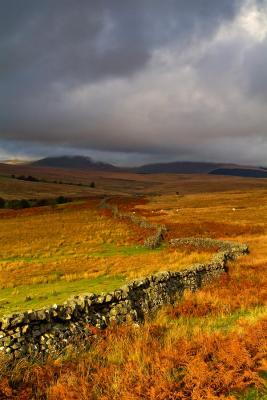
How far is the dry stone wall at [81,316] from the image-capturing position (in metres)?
11.2

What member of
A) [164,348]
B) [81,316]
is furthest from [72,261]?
[164,348]

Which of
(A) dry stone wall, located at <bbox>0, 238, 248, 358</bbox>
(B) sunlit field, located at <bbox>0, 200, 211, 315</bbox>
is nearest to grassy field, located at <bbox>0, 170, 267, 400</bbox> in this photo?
(B) sunlit field, located at <bbox>0, 200, 211, 315</bbox>

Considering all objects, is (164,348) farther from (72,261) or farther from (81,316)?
(72,261)

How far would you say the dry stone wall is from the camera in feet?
36.8

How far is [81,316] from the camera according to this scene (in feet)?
43.1

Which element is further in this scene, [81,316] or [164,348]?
[81,316]

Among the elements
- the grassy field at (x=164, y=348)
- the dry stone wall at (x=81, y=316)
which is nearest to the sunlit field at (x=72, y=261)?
the grassy field at (x=164, y=348)

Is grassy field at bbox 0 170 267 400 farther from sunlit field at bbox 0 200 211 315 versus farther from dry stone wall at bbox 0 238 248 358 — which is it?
dry stone wall at bbox 0 238 248 358

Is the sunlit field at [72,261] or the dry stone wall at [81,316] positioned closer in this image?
the dry stone wall at [81,316]

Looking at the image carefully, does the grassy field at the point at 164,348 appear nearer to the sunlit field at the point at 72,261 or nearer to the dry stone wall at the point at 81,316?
the sunlit field at the point at 72,261

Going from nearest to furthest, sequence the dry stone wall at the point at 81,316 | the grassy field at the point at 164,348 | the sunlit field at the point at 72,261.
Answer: the grassy field at the point at 164,348
the dry stone wall at the point at 81,316
the sunlit field at the point at 72,261

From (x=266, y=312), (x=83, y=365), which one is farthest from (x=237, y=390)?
(x=266, y=312)

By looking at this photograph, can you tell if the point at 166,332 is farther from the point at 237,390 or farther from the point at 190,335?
the point at 237,390

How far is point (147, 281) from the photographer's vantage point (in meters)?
17.6
